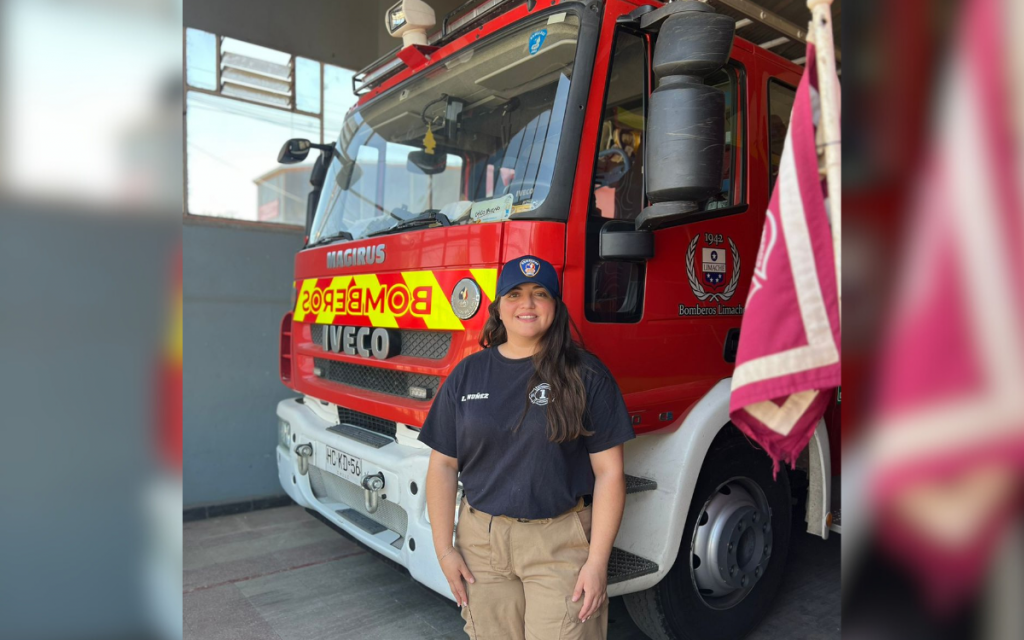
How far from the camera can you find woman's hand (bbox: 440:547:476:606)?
2074 mm

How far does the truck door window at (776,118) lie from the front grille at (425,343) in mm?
1678

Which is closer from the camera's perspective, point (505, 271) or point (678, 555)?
point (505, 271)

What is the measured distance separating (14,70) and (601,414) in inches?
64.7

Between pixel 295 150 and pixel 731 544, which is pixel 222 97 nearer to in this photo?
pixel 295 150

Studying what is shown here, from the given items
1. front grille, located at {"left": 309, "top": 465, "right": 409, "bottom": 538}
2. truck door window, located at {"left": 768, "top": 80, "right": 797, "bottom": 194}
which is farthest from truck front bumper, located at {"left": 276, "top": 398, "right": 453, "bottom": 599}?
truck door window, located at {"left": 768, "top": 80, "right": 797, "bottom": 194}

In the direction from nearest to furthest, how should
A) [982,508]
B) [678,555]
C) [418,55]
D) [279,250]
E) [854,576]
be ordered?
[982,508] → [854,576] → [678,555] → [418,55] → [279,250]

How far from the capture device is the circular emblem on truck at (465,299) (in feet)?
8.04

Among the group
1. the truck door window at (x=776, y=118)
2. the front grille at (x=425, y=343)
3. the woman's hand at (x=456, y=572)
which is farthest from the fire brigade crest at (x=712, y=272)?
the woman's hand at (x=456, y=572)

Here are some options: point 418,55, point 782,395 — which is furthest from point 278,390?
point 782,395

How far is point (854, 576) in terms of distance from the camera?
0.94m

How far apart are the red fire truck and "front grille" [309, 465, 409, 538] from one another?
1 centimetres

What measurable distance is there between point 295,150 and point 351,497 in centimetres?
207

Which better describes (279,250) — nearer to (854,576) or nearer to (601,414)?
(601,414)

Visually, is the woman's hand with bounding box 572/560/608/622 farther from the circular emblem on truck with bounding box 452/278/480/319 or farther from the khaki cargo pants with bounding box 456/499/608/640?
the circular emblem on truck with bounding box 452/278/480/319
